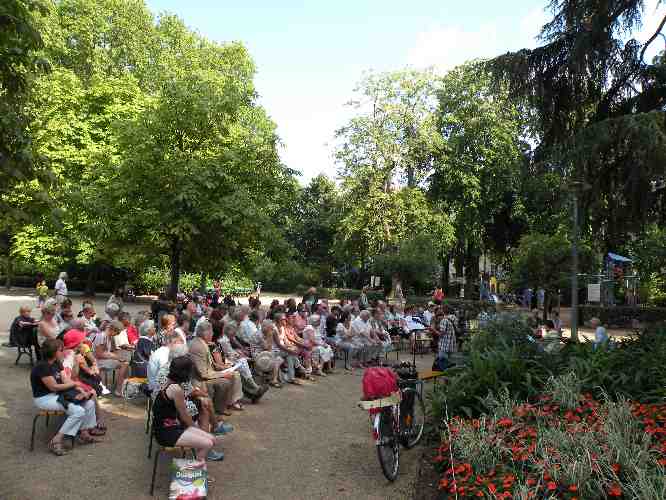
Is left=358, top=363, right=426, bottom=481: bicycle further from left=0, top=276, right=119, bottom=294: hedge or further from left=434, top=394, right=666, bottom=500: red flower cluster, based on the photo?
left=0, top=276, right=119, bottom=294: hedge

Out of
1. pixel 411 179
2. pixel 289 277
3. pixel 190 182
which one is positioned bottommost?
pixel 289 277

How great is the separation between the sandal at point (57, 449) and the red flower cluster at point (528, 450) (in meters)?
4.17

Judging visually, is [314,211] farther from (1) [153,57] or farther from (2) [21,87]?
(2) [21,87]

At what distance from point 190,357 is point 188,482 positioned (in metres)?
1.94

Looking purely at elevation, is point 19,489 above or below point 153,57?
below

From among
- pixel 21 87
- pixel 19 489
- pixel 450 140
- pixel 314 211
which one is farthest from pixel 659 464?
pixel 314 211

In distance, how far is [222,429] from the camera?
7500 mm

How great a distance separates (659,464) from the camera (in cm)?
451

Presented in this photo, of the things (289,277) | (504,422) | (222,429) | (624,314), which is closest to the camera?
(504,422)

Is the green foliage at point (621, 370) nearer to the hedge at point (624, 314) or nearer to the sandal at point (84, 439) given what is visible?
the sandal at point (84, 439)

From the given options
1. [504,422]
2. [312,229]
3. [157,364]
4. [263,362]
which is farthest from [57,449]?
[312,229]

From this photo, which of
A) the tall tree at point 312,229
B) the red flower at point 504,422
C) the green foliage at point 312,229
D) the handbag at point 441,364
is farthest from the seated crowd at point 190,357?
the green foliage at point 312,229

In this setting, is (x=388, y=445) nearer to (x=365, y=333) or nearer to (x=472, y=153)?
(x=365, y=333)

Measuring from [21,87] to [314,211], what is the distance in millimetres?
52327
